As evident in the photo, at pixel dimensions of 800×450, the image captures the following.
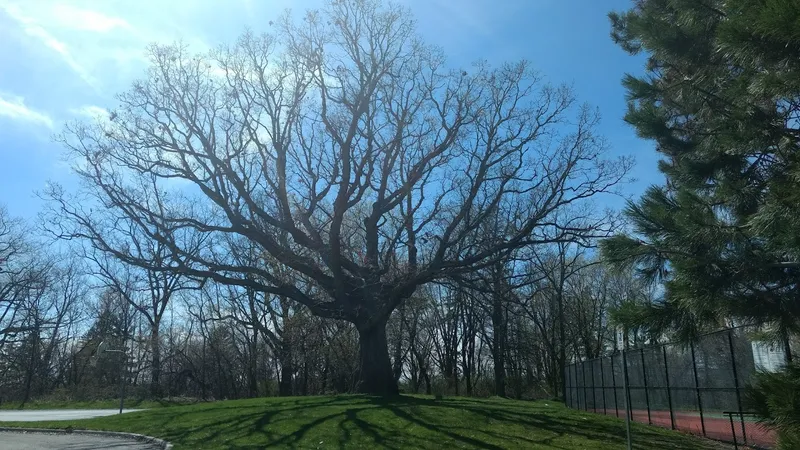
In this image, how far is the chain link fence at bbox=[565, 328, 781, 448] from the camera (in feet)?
42.5

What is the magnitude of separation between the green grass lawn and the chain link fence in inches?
28.3

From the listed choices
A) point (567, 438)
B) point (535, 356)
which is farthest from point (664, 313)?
point (535, 356)

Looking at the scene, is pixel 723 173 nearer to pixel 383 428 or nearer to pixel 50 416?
pixel 383 428

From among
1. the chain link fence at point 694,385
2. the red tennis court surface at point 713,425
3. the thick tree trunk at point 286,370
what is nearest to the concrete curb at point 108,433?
the chain link fence at point 694,385

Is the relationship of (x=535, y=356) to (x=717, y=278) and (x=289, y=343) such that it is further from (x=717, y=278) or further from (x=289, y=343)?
(x=717, y=278)

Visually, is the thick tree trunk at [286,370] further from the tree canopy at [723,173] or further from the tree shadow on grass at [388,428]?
the tree canopy at [723,173]

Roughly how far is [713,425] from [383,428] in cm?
837

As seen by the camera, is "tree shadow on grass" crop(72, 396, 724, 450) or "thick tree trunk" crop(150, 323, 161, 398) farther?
"thick tree trunk" crop(150, 323, 161, 398)

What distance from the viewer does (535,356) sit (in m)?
55.6

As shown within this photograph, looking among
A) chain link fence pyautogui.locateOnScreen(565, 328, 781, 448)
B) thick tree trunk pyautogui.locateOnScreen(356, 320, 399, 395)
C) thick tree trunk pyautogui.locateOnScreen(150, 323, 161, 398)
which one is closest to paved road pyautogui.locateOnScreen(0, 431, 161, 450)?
thick tree trunk pyautogui.locateOnScreen(356, 320, 399, 395)

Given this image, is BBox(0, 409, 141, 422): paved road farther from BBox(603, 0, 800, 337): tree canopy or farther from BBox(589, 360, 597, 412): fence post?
BBox(603, 0, 800, 337): tree canopy

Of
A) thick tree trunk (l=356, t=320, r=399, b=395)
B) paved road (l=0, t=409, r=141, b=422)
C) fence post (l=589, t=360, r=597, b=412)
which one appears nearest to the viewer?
paved road (l=0, t=409, r=141, b=422)

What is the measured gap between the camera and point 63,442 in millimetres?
17250

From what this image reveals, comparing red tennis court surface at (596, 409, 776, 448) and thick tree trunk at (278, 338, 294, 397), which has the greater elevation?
thick tree trunk at (278, 338, 294, 397)
